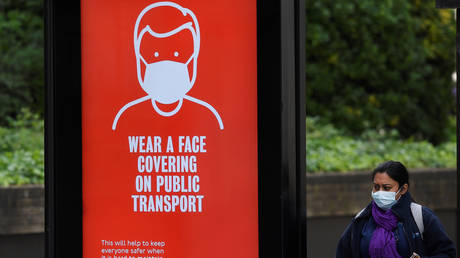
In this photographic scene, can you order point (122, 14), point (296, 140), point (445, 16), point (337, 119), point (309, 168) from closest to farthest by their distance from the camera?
point (296, 140) < point (122, 14) < point (309, 168) < point (337, 119) < point (445, 16)

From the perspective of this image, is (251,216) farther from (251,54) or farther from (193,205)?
(251,54)

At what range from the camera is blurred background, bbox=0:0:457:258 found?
9672mm

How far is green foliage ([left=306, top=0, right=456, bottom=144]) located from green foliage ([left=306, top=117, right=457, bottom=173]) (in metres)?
0.55

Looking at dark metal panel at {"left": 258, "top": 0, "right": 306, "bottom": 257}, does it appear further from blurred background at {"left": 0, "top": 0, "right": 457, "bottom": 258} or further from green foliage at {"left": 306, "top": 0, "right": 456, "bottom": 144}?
green foliage at {"left": 306, "top": 0, "right": 456, "bottom": 144}

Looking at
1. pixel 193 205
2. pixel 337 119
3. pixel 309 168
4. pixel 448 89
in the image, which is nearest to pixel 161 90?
pixel 193 205

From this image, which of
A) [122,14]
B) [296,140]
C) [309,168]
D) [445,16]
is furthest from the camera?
[445,16]

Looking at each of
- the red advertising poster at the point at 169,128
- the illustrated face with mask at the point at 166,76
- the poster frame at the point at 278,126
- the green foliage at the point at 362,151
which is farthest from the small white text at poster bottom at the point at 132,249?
the green foliage at the point at 362,151

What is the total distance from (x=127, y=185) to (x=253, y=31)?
1.18 m

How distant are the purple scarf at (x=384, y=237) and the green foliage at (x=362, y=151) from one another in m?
5.48

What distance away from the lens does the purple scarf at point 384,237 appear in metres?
4.43

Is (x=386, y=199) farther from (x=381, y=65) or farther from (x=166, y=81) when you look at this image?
(x=381, y=65)

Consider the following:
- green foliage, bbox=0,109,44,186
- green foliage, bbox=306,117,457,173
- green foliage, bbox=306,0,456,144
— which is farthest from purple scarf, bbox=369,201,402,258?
green foliage, bbox=306,0,456,144

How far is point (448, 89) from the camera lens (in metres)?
13.8

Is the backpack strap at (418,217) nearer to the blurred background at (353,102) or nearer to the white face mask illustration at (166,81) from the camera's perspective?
the white face mask illustration at (166,81)
